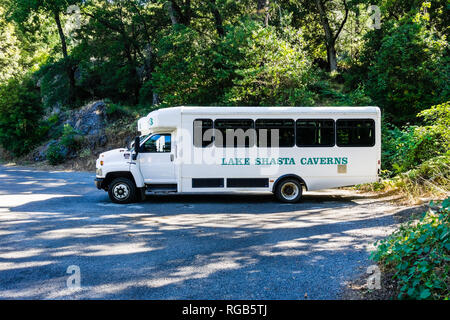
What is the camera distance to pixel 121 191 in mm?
11031

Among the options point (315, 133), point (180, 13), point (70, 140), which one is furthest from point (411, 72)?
point (70, 140)

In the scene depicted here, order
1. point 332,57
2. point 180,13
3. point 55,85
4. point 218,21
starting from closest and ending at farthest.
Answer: point 218,21, point 180,13, point 332,57, point 55,85

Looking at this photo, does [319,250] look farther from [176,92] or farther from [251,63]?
[176,92]

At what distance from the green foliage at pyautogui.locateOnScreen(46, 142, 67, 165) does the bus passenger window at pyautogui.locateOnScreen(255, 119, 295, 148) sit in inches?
692

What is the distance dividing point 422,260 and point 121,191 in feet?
28.1

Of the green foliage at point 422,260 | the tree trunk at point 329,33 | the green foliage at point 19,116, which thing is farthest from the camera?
the tree trunk at point 329,33

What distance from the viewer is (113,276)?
5.13 meters

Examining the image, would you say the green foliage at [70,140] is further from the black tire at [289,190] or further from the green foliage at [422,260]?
the green foliage at [422,260]

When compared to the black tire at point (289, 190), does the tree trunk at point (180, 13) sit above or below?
above

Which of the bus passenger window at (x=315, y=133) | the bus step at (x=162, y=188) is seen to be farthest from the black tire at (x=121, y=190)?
the bus passenger window at (x=315, y=133)

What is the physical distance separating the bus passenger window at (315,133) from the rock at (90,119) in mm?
18212

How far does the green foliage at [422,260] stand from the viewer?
13.0 feet

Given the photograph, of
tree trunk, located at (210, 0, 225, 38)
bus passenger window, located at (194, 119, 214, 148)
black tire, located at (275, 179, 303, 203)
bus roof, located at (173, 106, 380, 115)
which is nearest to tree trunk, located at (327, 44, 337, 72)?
tree trunk, located at (210, 0, 225, 38)

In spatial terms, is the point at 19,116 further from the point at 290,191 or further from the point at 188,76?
the point at 290,191
